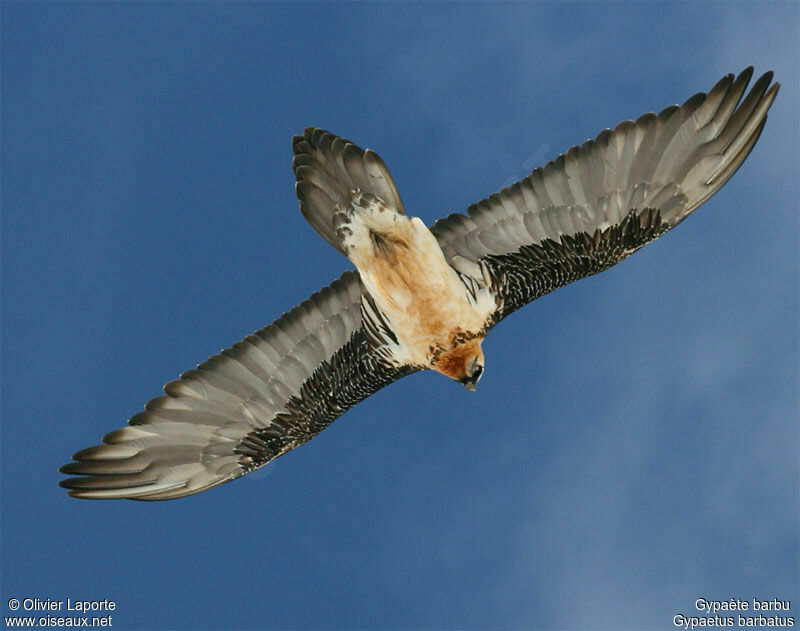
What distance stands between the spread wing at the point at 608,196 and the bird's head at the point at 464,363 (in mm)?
445

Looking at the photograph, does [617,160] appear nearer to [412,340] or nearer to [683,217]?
[683,217]

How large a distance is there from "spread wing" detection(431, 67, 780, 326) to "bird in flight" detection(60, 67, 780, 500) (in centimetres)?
2

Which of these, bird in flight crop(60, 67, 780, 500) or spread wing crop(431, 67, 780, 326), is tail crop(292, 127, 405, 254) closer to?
bird in flight crop(60, 67, 780, 500)

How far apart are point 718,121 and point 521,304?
3.22 meters

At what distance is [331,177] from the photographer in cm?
1070

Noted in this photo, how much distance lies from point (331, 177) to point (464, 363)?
9.02ft

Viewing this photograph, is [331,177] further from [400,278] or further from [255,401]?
[255,401]

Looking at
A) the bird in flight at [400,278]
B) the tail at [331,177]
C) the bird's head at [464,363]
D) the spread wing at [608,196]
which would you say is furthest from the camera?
the bird's head at [464,363]

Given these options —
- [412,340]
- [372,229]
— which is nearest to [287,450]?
[412,340]

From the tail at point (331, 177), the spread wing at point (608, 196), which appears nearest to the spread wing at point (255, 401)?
the tail at point (331, 177)

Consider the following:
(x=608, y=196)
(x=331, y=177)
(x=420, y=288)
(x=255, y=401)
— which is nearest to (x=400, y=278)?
(x=420, y=288)

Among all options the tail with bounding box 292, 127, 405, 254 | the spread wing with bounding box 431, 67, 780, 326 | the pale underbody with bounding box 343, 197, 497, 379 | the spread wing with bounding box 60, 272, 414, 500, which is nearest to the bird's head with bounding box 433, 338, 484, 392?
the pale underbody with bounding box 343, 197, 497, 379

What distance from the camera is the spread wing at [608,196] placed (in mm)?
11000

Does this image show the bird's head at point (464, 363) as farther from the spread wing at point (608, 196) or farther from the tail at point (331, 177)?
the tail at point (331, 177)
